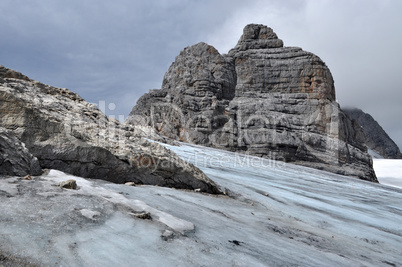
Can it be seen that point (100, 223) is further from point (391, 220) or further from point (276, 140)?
point (276, 140)

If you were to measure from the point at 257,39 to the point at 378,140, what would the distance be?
73128mm

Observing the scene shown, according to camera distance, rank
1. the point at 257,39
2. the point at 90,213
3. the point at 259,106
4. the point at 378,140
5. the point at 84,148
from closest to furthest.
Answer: the point at 90,213 → the point at 84,148 → the point at 259,106 → the point at 257,39 → the point at 378,140

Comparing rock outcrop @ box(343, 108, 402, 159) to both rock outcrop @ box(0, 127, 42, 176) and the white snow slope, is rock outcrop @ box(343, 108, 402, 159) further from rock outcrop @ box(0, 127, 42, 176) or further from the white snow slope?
rock outcrop @ box(0, 127, 42, 176)

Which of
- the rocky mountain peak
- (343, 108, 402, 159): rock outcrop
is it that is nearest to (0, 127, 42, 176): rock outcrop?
the rocky mountain peak

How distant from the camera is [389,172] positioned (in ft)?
208

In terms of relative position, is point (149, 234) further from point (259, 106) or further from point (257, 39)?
point (257, 39)

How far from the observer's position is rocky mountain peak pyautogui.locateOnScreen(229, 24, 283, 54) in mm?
41938

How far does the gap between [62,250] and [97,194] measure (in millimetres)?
1402

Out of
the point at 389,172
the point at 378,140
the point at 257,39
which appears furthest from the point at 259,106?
the point at 378,140

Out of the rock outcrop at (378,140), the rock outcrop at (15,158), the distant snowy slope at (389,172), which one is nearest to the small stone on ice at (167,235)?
the rock outcrop at (15,158)

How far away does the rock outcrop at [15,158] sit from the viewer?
3.51m

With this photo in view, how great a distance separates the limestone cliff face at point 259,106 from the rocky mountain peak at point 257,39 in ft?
0.50

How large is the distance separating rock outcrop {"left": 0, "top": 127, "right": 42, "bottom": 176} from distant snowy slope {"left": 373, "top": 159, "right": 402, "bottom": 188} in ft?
208

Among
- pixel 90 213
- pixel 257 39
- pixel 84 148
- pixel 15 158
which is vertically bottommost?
pixel 90 213
